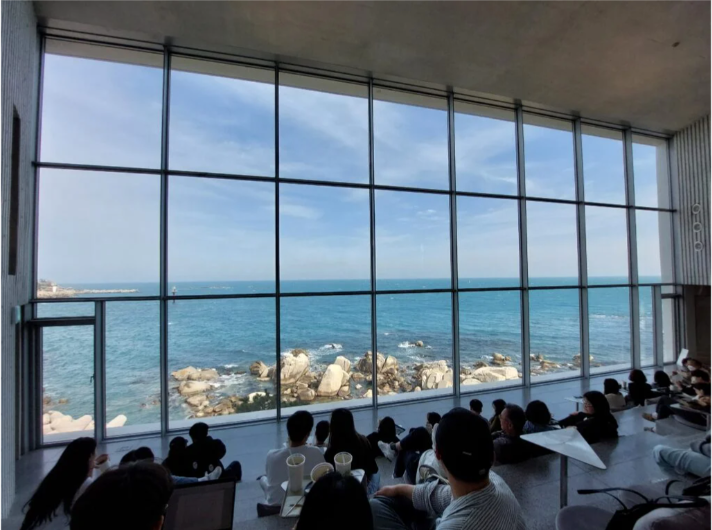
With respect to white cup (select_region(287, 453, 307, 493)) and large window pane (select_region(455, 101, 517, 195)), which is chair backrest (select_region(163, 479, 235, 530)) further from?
large window pane (select_region(455, 101, 517, 195))

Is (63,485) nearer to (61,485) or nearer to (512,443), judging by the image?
(61,485)

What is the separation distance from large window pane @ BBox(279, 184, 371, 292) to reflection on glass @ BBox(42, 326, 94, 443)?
287 centimetres

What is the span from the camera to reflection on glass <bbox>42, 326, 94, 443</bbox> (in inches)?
145

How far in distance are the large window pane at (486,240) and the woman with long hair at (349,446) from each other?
3.72 m

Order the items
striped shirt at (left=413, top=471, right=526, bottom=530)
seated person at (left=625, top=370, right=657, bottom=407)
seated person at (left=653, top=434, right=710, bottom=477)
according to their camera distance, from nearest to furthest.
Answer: striped shirt at (left=413, top=471, right=526, bottom=530) < seated person at (left=653, top=434, right=710, bottom=477) < seated person at (left=625, top=370, right=657, bottom=407)

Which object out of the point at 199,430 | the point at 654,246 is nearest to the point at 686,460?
the point at 199,430

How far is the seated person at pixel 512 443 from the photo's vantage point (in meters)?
2.38

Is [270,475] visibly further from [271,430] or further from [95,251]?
[95,251]

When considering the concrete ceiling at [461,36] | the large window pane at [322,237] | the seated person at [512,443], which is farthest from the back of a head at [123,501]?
the concrete ceiling at [461,36]

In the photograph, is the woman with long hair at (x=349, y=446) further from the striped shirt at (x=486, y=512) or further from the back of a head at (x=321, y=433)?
the striped shirt at (x=486, y=512)

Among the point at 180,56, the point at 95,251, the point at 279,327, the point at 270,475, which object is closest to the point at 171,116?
the point at 180,56

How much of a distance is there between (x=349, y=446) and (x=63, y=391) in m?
4.28

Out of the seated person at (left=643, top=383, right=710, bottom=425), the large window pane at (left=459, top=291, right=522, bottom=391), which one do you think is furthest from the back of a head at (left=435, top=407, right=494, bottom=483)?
the large window pane at (left=459, top=291, right=522, bottom=391)

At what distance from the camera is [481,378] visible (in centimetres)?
954
